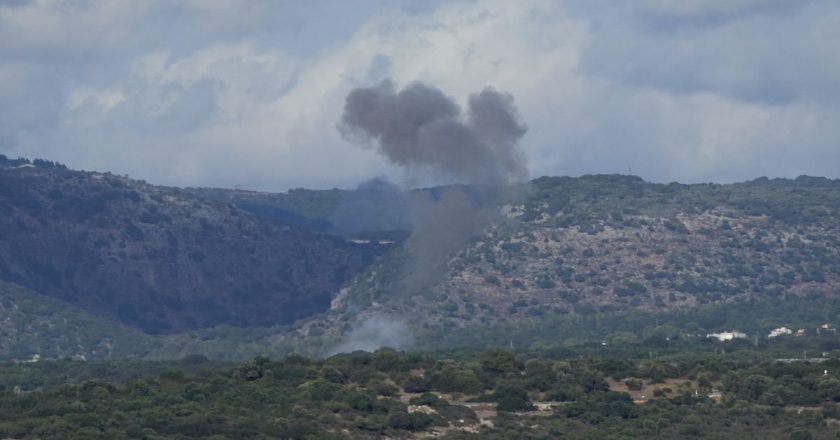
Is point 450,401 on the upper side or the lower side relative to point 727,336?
lower

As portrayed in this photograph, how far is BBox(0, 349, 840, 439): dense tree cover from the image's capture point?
114m

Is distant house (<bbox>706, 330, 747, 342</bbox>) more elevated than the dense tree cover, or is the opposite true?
distant house (<bbox>706, 330, 747, 342</bbox>)

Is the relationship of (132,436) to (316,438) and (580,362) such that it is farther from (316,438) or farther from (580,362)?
(580,362)

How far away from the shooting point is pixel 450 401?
425ft

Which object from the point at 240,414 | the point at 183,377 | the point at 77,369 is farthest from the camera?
the point at 77,369

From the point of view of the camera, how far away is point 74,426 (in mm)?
109062

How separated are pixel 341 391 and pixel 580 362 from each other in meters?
18.9

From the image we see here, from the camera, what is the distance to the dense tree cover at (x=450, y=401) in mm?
113500

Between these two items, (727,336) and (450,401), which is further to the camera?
(727,336)

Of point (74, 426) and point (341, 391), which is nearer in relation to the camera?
point (74, 426)

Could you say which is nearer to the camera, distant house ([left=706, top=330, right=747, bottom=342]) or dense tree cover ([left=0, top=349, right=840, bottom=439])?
dense tree cover ([left=0, top=349, right=840, bottom=439])

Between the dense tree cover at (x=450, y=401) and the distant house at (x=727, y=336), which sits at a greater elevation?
the distant house at (x=727, y=336)

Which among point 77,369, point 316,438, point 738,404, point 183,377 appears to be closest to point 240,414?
point 316,438

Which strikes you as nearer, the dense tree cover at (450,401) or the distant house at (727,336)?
the dense tree cover at (450,401)
